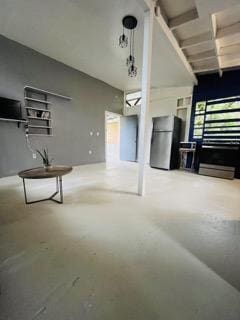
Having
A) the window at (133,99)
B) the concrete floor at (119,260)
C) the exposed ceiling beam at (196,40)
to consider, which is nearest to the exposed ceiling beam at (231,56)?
the exposed ceiling beam at (196,40)

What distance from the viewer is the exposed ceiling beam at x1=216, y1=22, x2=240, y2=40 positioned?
293 cm

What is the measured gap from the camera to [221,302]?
103 cm

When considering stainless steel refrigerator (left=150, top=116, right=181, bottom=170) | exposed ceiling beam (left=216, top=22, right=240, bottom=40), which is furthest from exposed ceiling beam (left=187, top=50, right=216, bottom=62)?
stainless steel refrigerator (left=150, top=116, right=181, bottom=170)

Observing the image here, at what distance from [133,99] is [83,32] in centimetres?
405

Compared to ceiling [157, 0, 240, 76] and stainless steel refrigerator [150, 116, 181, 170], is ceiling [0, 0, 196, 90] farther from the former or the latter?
stainless steel refrigerator [150, 116, 181, 170]

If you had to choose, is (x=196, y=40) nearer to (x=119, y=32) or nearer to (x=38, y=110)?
(x=119, y=32)

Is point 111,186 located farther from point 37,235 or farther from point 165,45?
point 165,45

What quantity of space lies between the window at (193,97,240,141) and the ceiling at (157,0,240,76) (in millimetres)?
1058

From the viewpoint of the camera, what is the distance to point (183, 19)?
2.78 meters

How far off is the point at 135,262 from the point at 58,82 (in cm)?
504

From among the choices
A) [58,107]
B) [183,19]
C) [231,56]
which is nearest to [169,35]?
A: [183,19]

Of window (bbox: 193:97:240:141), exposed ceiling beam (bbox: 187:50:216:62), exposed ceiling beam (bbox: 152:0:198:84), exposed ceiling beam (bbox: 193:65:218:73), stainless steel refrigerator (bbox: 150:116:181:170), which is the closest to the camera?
exposed ceiling beam (bbox: 152:0:198:84)

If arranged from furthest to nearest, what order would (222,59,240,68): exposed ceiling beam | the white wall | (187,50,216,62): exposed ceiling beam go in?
the white wall < (222,59,240,68): exposed ceiling beam < (187,50,216,62): exposed ceiling beam

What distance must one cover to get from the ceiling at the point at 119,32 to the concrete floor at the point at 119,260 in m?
3.16
